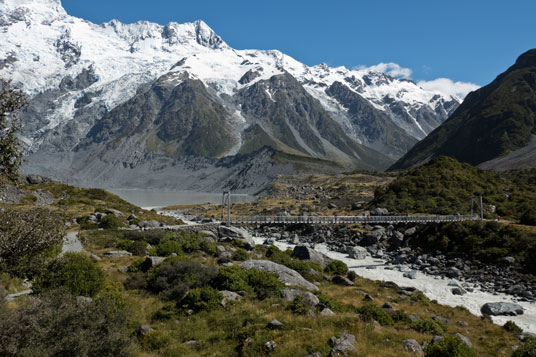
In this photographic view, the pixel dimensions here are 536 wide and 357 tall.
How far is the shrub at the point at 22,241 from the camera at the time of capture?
1264 cm

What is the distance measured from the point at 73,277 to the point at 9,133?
660 cm

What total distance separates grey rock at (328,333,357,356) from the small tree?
12827 mm

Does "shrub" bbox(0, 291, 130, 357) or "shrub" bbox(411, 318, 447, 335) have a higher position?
"shrub" bbox(0, 291, 130, 357)

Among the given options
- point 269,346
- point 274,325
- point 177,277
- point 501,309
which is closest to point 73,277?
point 177,277

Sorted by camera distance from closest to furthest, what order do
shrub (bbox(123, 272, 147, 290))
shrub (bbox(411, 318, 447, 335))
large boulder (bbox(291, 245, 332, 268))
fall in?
shrub (bbox(411, 318, 447, 335))
shrub (bbox(123, 272, 147, 290))
large boulder (bbox(291, 245, 332, 268))

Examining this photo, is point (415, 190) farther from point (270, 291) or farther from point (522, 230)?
point (270, 291)

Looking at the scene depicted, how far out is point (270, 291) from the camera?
757 inches

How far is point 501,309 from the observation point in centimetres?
2614

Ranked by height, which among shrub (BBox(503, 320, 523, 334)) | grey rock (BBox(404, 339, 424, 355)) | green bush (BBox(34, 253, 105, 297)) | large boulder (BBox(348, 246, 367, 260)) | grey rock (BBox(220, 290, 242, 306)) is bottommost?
large boulder (BBox(348, 246, 367, 260))

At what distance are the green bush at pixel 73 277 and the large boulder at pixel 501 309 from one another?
26086mm

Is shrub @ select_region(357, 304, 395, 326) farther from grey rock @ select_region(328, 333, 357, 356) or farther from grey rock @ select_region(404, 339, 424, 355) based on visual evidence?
grey rock @ select_region(328, 333, 357, 356)

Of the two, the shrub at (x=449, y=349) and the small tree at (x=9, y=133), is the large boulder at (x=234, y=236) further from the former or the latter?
the shrub at (x=449, y=349)

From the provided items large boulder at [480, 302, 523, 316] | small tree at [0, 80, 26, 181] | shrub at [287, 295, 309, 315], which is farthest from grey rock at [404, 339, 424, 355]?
large boulder at [480, 302, 523, 316]

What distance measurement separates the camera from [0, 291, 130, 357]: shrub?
29.3 ft
